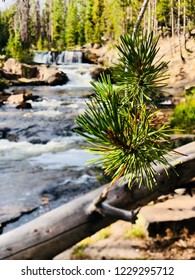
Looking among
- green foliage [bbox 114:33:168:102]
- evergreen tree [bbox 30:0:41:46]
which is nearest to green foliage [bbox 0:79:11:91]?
evergreen tree [bbox 30:0:41:46]

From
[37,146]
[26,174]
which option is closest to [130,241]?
[26,174]

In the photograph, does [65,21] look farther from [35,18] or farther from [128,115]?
[128,115]

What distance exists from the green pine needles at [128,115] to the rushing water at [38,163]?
3.23m

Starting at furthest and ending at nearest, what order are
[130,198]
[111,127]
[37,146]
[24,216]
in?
[37,146]
[24,216]
[130,198]
[111,127]

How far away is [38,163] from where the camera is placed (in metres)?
6.66

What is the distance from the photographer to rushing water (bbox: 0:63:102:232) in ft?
16.7

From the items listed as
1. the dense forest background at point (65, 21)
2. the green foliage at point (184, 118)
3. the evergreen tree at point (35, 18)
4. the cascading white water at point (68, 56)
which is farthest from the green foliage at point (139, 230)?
the cascading white water at point (68, 56)

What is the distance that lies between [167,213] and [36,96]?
10716mm

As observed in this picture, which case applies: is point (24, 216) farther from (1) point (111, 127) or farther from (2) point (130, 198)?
(1) point (111, 127)

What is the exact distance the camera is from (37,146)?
7758mm

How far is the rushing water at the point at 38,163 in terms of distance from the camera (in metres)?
5.07

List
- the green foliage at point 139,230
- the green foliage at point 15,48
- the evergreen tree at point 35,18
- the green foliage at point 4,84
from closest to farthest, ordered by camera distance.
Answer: the green foliage at point 139,230, the evergreen tree at point 35,18, the green foliage at point 15,48, the green foliage at point 4,84

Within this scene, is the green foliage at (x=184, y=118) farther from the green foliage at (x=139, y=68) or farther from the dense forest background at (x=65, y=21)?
the green foliage at (x=139, y=68)
